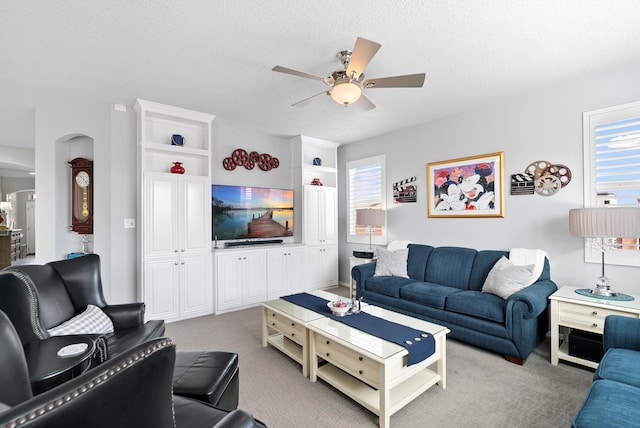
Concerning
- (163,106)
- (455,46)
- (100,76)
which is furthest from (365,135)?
→ (100,76)

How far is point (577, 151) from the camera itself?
3000 millimetres

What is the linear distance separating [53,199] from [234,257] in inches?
92.3

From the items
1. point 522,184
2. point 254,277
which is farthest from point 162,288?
point 522,184

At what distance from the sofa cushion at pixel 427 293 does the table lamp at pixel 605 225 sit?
120cm

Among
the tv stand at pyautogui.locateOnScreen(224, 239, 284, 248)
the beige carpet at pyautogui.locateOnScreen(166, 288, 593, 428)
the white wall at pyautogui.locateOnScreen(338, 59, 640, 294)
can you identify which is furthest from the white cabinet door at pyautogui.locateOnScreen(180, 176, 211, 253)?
the white wall at pyautogui.locateOnScreen(338, 59, 640, 294)

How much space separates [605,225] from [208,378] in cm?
314

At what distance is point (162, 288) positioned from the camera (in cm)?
361

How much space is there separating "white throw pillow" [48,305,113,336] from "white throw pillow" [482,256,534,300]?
3.36 m

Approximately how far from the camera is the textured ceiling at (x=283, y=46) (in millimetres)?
1953

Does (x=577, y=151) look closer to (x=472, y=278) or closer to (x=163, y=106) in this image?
(x=472, y=278)

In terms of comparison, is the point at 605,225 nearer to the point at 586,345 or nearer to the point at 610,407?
the point at 586,345

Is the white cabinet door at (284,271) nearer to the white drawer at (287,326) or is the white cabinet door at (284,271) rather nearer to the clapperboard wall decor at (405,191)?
the white drawer at (287,326)

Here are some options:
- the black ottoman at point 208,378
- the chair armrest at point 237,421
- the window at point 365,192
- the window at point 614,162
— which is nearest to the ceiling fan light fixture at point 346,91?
the black ottoman at point 208,378

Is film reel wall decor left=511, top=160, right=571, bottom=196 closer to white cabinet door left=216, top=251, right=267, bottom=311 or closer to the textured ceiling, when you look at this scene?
the textured ceiling
